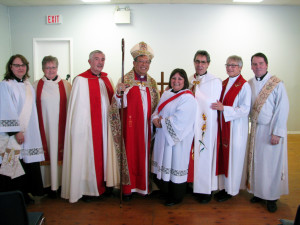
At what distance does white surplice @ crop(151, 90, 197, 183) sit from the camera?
265cm

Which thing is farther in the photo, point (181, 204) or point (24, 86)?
point (181, 204)

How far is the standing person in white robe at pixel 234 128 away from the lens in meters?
2.83

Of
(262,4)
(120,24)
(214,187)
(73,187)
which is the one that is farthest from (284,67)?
(73,187)

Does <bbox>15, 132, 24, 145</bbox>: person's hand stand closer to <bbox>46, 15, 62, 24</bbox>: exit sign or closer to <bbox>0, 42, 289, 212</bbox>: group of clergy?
<bbox>0, 42, 289, 212</bbox>: group of clergy

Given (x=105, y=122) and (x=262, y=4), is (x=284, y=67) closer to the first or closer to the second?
(x=262, y=4)

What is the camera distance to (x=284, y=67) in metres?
6.58

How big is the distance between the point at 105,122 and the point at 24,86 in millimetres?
996

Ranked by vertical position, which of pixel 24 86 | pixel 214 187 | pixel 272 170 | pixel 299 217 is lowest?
pixel 214 187

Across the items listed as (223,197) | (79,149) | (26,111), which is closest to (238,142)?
(223,197)

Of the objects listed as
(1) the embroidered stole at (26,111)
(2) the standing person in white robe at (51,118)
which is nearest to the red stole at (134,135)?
(2) the standing person in white robe at (51,118)

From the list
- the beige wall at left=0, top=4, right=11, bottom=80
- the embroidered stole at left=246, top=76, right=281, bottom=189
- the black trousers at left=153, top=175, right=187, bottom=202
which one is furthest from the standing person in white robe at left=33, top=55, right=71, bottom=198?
the beige wall at left=0, top=4, right=11, bottom=80

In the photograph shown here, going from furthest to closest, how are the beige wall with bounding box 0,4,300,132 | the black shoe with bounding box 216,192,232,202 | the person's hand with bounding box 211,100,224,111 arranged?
the beige wall with bounding box 0,4,300,132, the black shoe with bounding box 216,192,232,202, the person's hand with bounding box 211,100,224,111

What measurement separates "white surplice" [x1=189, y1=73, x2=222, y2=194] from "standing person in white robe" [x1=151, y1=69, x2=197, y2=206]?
0.16 meters

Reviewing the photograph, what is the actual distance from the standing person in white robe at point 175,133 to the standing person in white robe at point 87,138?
659 millimetres
